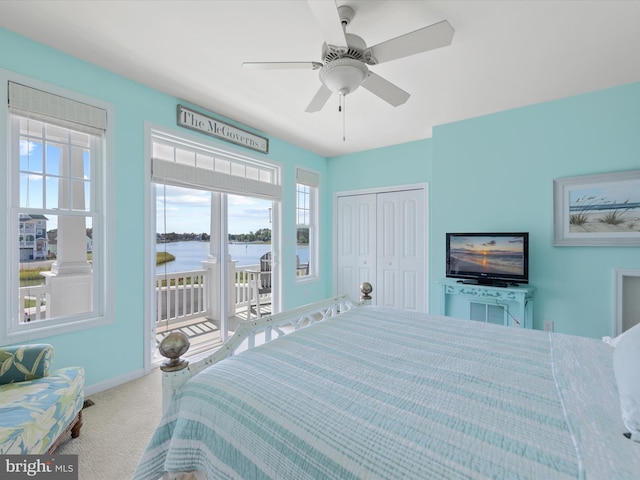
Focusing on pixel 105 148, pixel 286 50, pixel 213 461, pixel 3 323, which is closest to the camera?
pixel 213 461

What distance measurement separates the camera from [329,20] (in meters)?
1.43

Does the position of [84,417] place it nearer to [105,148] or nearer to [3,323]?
[3,323]

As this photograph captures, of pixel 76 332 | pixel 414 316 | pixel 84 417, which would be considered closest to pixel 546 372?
pixel 414 316

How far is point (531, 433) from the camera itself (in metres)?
0.83

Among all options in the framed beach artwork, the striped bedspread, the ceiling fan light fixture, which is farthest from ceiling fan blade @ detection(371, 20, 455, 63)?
the framed beach artwork

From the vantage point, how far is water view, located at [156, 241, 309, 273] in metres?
3.09

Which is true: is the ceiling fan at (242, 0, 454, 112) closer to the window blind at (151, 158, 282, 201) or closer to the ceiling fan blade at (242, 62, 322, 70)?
the ceiling fan blade at (242, 62, 322, 70)

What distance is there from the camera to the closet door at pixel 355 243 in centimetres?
479

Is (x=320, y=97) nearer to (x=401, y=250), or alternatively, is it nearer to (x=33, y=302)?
(x=33, y=302)

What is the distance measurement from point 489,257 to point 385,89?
2.21 meters

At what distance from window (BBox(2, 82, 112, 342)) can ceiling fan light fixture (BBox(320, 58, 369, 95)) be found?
6.57 ft

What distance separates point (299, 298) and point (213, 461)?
3.65 meters

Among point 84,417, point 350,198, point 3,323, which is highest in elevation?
point 350,198

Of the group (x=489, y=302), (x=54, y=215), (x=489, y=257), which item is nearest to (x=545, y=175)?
(x=489, y=257)
